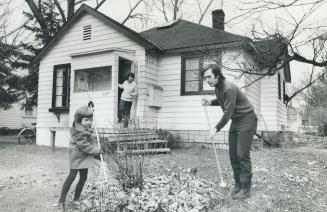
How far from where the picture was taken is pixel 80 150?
487cm

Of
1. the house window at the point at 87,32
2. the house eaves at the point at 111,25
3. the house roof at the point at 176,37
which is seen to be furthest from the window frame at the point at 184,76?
the house window at the point at 87,32

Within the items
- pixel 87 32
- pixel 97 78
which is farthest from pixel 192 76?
Answer: pixel 87 32

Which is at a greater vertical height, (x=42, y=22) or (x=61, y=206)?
(x=42, y=22)

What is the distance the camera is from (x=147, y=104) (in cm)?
1239

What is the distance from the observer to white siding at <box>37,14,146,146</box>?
12.0 m

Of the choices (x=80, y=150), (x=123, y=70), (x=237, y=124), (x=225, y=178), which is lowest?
(x=225, y=178)

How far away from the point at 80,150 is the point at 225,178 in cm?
294

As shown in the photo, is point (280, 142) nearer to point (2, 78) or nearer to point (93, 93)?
point (93, 93)

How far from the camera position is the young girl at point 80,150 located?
4.79 m

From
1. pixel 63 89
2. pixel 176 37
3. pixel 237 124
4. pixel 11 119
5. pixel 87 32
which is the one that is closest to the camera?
pixel 237 124

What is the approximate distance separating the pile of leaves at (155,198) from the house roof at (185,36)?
700 cm

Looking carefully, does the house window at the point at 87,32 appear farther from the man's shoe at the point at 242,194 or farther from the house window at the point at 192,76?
the man's shoe at the point at 242,194

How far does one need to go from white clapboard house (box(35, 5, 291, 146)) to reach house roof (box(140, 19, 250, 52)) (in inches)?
1.5

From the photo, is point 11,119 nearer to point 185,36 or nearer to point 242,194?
point 185,36
